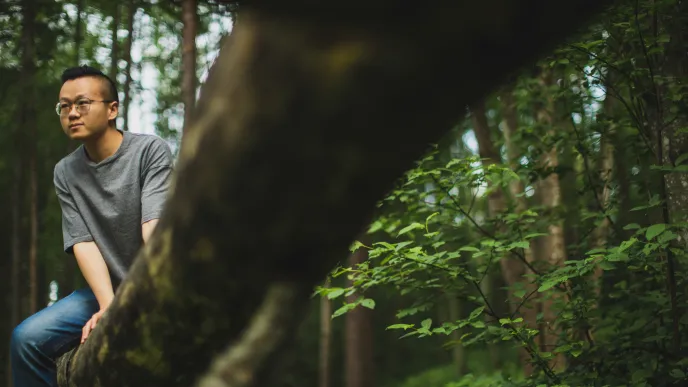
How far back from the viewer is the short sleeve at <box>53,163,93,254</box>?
10.6 feet

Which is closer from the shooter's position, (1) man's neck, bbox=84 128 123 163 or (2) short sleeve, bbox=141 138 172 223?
(2) short sleeve, bbox=141 138 172 223

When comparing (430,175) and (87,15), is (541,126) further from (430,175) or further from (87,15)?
(87,15)

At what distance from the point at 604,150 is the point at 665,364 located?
3184 mm

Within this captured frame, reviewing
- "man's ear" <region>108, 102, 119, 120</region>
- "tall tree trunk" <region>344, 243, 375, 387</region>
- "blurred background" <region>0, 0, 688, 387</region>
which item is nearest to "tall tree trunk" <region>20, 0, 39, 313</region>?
"blurred background" <region>0, 0, 688, 387</region>

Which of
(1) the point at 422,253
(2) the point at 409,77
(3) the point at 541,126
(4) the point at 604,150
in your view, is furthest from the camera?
(4) the point at 604,150

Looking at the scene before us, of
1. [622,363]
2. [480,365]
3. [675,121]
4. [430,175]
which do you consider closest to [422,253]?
[430,175]

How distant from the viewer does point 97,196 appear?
328 cm

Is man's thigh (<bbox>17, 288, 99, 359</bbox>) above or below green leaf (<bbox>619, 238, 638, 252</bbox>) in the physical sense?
below

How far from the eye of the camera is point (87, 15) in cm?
1285

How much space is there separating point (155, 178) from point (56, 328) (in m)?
0.72

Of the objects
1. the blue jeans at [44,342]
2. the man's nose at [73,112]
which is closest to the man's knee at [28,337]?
the blue jeans at [44,342]

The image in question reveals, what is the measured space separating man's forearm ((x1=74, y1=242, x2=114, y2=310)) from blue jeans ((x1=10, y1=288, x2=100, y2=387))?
0.41 ft

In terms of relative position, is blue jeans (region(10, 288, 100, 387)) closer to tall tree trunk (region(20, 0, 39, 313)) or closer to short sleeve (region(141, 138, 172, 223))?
short sleeve (region(141, 138, 172, 223))

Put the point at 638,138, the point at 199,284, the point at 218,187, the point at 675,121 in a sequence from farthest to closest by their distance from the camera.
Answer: the point at 638,138 < the point at 675,121 < the point at 199,284 < the point at 218,187
